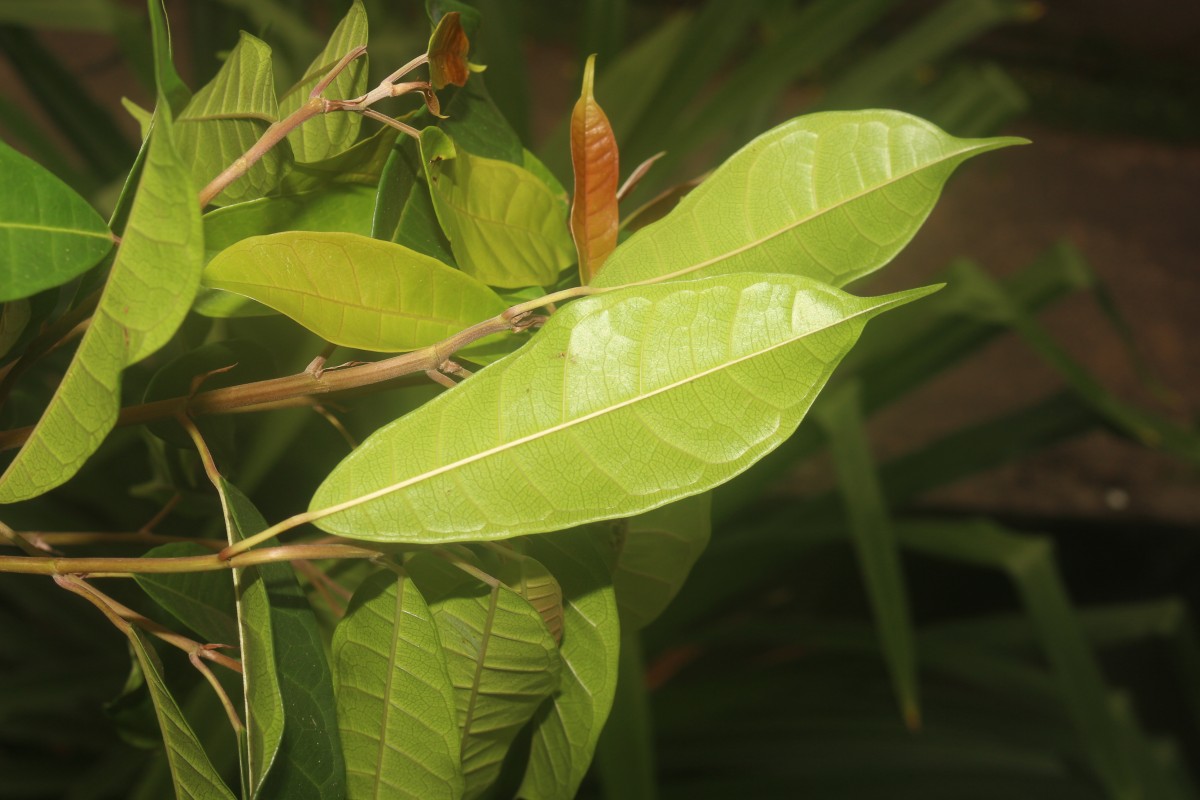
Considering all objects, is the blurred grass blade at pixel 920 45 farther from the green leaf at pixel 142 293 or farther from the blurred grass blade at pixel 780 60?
the green leaf at pixel 142 293

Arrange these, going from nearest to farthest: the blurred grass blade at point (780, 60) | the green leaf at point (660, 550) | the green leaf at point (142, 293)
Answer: the green leaf at point (142, 293)
the green leaf at point (660, 550)
the blurred grass blade at point (780, 60)

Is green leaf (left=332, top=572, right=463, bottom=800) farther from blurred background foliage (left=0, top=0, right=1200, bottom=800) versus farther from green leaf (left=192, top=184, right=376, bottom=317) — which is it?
blurred background foliage (left=0, top=0, right=1200, bottom=800)

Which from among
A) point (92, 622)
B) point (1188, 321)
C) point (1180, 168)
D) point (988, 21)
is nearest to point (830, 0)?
point (988, 21)

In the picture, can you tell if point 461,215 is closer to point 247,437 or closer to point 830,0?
point 247,437

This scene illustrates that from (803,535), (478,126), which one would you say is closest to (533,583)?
(478,126)

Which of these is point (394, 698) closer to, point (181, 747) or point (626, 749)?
point (181, 747)

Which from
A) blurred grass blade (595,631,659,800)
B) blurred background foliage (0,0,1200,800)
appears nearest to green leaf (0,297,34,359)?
blurred background foliage (0,0,1200,800)

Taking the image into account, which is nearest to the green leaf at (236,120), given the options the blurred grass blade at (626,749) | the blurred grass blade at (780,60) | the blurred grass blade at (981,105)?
the blurred grass blade at (626,749)
